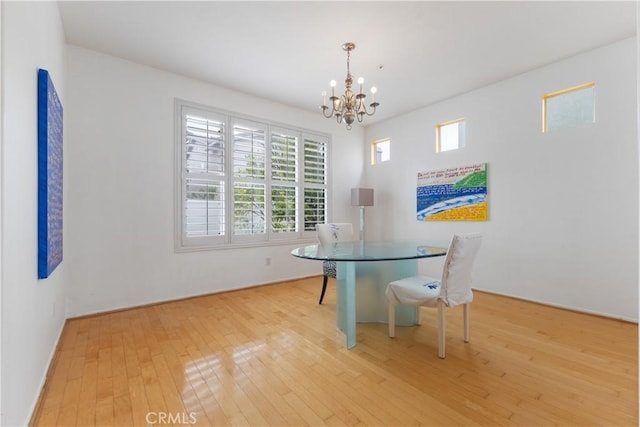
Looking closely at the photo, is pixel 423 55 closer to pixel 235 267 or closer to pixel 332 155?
pixel 332 155

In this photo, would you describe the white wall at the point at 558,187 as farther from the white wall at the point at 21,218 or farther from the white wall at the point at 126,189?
the white wall at the point at 21,218

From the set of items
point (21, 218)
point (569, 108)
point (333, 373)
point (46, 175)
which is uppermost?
point (569, 108)

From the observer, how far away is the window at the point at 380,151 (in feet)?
17.3

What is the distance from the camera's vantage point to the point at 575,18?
2.52m

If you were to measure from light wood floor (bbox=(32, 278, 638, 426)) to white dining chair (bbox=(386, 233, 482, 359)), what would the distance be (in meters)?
0.35

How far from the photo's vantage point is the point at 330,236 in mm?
3516

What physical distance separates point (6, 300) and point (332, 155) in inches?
176

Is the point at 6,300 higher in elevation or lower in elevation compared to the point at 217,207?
lower

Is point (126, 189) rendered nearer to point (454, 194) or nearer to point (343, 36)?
point (343, 36)

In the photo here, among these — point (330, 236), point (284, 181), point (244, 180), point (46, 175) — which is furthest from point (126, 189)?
point (330, 236)

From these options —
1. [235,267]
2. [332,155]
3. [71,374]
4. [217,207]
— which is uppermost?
[332,155]

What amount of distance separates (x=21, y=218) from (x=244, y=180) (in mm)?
2744

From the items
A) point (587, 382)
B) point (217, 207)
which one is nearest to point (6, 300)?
point (217, 207)

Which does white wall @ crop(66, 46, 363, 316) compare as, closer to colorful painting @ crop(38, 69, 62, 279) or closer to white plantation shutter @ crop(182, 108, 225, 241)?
white plantation shutter @ crop(182, 108, 225, 241)
